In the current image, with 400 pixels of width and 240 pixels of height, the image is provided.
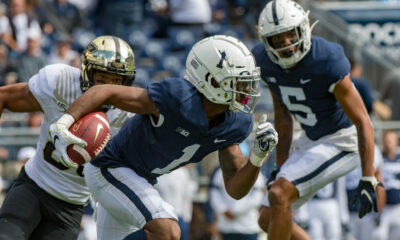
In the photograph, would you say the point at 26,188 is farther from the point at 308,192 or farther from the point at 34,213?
the point at 308,192

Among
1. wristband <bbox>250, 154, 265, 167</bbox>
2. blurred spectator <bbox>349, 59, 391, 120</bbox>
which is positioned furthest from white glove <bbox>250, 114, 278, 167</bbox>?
blurred spectator <bbox>349, 59, 391, 120</bbox>

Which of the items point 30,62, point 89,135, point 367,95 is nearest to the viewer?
point 89,135

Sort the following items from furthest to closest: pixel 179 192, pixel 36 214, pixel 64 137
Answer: pixel 179 192
pixel 36 214
pixel 64 137

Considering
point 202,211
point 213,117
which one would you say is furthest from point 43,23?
point 213,117

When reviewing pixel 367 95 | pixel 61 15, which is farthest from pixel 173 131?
pixel 61 15

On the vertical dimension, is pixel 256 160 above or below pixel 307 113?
above

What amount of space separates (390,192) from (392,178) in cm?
18

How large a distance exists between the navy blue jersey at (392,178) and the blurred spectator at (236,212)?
1560 millimetres

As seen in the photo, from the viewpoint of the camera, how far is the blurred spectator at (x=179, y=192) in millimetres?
8641

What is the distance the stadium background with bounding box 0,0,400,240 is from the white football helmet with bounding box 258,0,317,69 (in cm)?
487

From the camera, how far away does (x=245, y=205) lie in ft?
29.5

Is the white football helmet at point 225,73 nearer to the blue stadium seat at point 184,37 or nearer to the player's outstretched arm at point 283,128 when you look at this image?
the player's outstretched arm at point 283,128

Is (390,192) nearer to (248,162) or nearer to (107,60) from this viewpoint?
(248,162)

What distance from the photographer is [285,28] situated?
18.4ft
